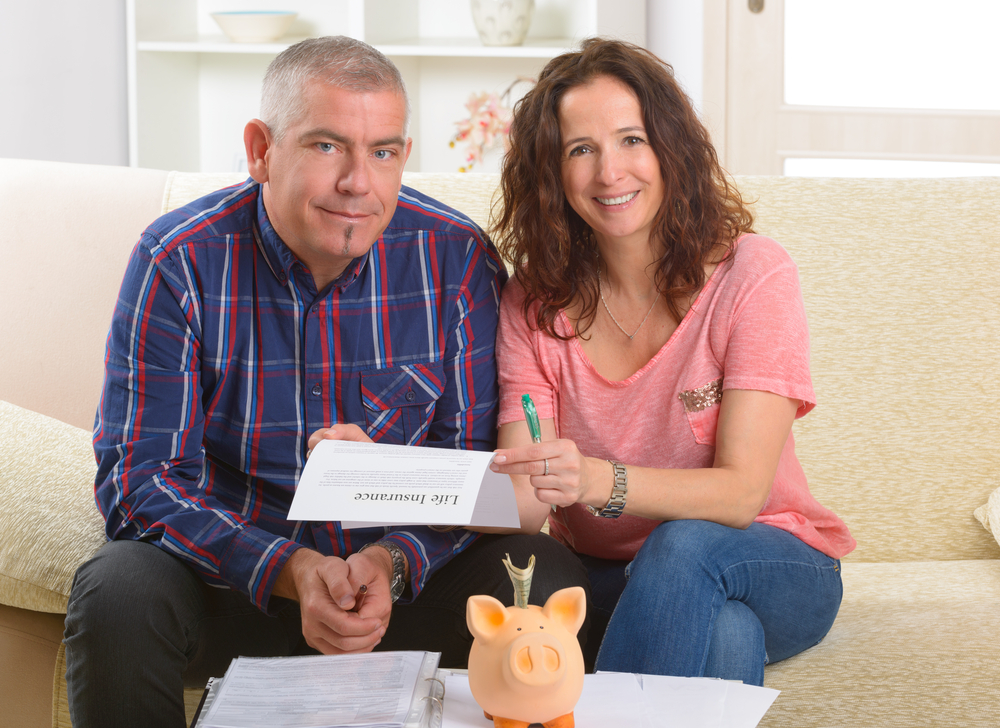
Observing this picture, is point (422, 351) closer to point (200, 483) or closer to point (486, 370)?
point (486, 370)

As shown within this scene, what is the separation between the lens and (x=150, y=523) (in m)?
1.23

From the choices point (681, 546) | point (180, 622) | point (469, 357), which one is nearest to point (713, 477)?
point (681, 546)

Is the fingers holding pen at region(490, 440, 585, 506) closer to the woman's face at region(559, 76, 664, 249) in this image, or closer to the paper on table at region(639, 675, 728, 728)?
the paper on table at region(639, 675, 728, 728)

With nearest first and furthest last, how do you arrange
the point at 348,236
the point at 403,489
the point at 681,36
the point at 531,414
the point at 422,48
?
1. the point at 403,489
2. the point at 531,414
3. the point at 348,236
4. the point at 422,48
5. the point at 681,36

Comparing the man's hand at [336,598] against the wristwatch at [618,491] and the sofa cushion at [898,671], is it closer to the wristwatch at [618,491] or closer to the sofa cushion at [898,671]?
the wristwatch at [618,491]

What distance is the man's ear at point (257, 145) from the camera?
1.32 meters

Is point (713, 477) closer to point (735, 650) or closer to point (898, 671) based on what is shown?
point (735, 650)

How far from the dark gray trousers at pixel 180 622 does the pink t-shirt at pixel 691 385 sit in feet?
0.56

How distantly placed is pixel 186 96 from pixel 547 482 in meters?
2.37

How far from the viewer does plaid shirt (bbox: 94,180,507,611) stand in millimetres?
1258

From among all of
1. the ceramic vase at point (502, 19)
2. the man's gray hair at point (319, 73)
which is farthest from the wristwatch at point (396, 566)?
the ceramic vase at point (502, 19)

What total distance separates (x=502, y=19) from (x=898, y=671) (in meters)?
2.12

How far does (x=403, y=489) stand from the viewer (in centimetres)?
93

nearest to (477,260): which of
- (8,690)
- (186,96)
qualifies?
(8,690)
